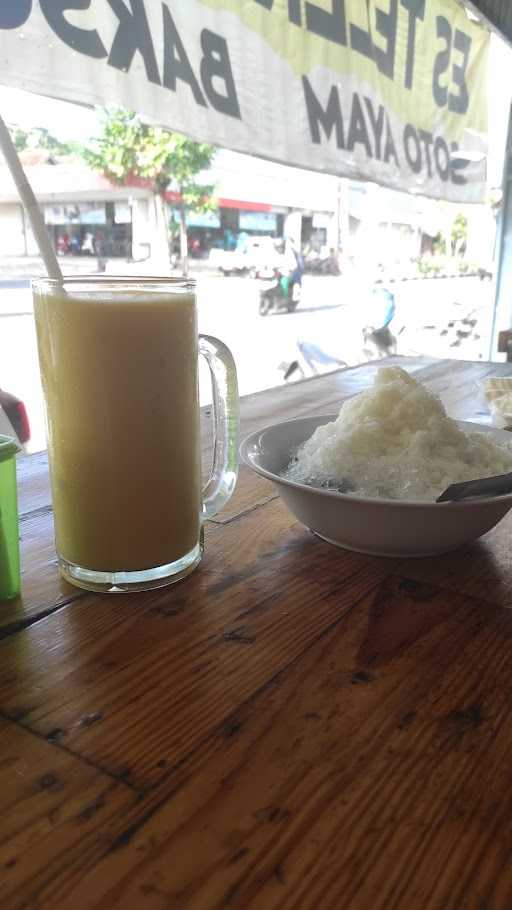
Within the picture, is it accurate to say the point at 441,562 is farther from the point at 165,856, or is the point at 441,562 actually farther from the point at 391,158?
the point at 391,158

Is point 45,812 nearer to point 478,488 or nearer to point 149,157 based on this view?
point 478,488

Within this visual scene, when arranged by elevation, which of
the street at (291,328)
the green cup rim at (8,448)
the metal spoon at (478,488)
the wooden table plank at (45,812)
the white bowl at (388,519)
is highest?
the green cup rim at (8,448)

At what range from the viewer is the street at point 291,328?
5004 mm

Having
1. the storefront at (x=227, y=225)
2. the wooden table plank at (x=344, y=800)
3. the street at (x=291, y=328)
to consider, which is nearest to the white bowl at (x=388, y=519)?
the wooden table plank at (x=344, y=800)

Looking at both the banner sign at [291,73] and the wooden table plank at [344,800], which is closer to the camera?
the wooden table plank at [344,800]

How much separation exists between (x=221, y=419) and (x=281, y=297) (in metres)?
8.50

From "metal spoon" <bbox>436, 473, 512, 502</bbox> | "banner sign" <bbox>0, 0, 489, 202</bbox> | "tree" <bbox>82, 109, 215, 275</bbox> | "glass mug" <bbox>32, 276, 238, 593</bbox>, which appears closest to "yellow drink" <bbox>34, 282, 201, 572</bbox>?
"glass mug" <bbox>32, 276, 238, 593</bbox>

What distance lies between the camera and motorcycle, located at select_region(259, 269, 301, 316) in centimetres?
871

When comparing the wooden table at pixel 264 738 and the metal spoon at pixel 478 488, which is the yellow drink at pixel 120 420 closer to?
the wooden table at pixel 264 738

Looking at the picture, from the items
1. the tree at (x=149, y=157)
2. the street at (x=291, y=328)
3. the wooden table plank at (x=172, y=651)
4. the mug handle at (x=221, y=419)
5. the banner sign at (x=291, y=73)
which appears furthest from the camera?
the tree at (x=149, y=157)

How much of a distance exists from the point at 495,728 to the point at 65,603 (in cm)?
36

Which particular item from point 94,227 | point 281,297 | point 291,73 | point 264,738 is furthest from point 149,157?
point 264,738

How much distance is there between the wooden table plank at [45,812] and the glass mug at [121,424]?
190 mm

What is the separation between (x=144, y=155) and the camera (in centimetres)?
675
